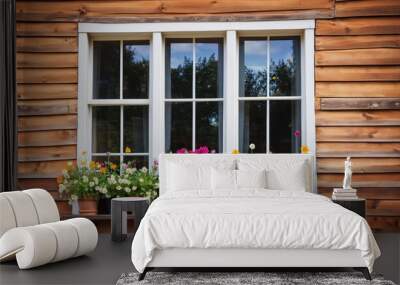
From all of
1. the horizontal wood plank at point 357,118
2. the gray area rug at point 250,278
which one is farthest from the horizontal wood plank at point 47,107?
the gray area rug at point 250,278

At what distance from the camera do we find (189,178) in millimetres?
6074

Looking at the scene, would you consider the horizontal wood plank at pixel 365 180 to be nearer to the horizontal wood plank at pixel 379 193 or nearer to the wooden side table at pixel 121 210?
the horizontal wood plank at pixel 379 193

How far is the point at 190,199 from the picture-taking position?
4.99 m

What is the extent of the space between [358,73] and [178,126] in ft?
7.25

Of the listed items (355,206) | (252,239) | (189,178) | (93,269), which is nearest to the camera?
(252,239)

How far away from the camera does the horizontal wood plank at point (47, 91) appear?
6.91 m

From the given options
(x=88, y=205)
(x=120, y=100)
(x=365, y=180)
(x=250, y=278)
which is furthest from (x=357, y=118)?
(x=88, y=205)

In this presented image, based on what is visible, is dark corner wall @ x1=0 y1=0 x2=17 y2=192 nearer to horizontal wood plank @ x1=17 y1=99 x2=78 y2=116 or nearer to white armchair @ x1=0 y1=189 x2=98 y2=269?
horizontal wood plank @ x1=17 y1=99 x2=78 y2=116

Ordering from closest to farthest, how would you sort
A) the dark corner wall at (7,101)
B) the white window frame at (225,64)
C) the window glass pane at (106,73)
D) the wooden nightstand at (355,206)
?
1. the wooden nightstand at (355,206)
2. the dark corner wall at (7,101)
3. the white window frame at (225,64)
4. the window glass pane at (106,73)

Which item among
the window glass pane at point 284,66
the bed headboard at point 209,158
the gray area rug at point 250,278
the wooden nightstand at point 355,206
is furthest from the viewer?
the window glass pane at point 284,66

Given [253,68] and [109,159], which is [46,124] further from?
[253,68]

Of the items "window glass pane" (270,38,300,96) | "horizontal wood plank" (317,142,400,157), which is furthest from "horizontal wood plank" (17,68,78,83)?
"horizontal wood plank" (317,142,400,157)

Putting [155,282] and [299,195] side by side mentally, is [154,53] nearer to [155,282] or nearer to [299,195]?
[299,195]

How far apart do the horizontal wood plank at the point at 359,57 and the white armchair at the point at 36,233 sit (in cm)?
338
